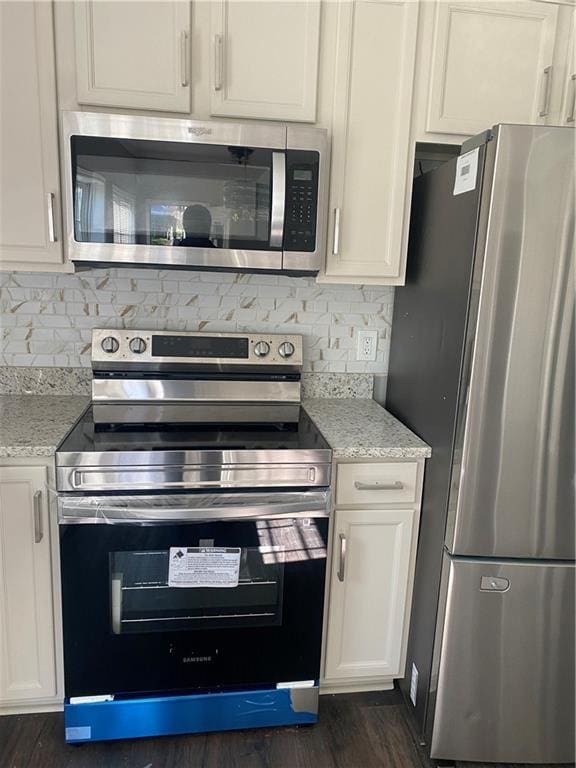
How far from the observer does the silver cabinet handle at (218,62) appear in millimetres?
1592

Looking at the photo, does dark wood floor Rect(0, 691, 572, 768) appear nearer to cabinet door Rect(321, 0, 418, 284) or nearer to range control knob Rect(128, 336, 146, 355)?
range control knob Rect(128, 336, 146, 355)

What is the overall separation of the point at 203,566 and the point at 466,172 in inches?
50.5

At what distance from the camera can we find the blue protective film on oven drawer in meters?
1.58

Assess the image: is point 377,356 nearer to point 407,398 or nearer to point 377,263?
point 407,398

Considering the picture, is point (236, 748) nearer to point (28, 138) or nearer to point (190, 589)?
point (190, 589)

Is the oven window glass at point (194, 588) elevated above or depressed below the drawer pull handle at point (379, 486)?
below

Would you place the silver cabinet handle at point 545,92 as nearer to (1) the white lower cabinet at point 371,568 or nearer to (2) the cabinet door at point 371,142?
(2) the cabinet door at point 371,142

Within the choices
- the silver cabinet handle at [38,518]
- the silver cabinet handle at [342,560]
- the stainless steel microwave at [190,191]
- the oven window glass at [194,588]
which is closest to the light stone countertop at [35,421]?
the silver cabinet handle at [38,518]

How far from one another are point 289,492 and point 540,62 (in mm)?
1537

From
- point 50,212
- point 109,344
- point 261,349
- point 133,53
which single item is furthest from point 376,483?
point 133,53

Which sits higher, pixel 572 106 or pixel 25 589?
pixel 572 106

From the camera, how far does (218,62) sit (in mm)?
1604

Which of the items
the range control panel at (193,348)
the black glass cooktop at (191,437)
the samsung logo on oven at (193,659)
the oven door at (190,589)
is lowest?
the samsung logo on oven at (193,659)

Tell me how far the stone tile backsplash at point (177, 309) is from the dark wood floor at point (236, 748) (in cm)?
118
